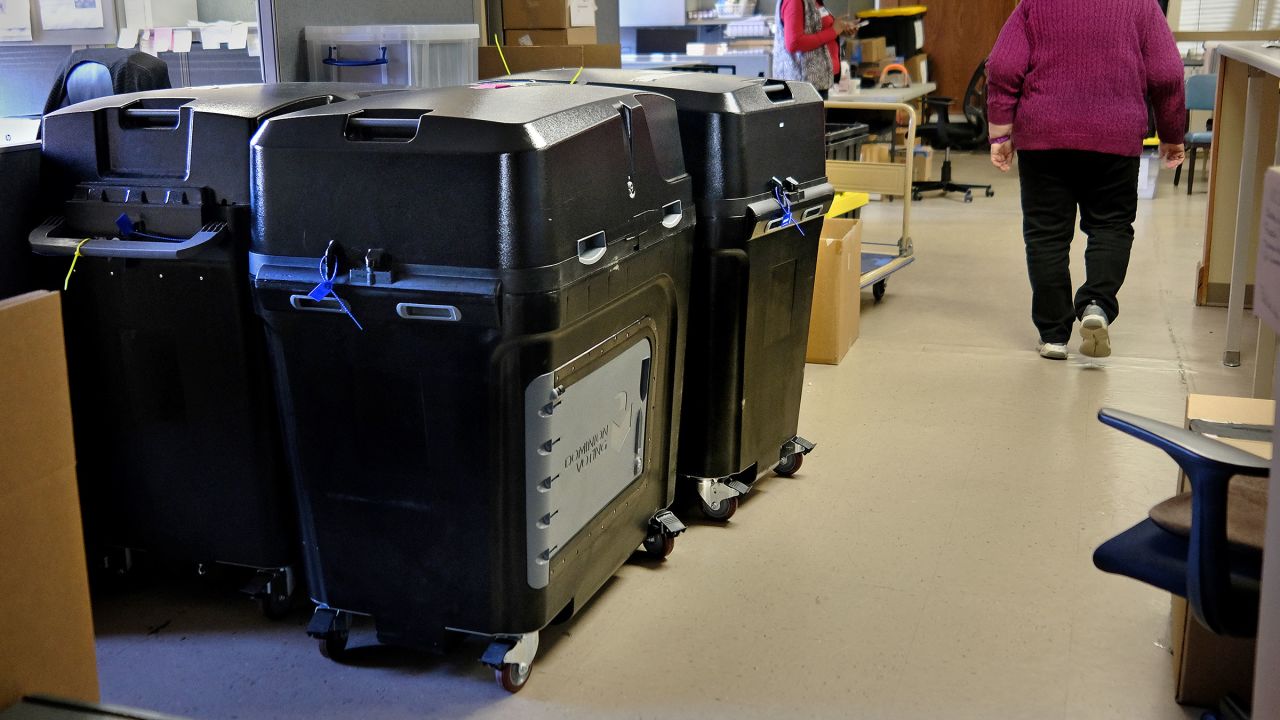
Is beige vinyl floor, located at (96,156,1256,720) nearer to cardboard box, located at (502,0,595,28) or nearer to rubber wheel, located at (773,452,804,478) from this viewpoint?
rubber wheel, located at (773,452,804,478)

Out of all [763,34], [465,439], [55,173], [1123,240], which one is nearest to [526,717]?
[465,439]

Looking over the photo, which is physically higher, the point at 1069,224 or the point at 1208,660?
the point at 1069,224

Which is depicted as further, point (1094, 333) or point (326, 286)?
point (1094, 333)

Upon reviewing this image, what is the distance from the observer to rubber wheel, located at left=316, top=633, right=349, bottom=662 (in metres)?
2.08

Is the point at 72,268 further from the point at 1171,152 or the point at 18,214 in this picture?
the point at 1171,152

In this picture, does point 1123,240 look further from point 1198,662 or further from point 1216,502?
point 1216,502

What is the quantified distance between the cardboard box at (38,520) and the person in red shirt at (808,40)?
4.89 metres

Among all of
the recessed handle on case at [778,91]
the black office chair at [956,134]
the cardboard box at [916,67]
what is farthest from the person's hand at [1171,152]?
the cardboard box at [916,67]

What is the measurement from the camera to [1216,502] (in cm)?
143

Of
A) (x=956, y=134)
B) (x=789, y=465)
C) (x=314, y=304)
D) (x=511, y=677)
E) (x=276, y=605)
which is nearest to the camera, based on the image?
(x=314, y=304)

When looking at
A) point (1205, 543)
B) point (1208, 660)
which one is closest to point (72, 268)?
point (1205, 543)

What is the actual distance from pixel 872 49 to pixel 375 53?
5445 millimetres

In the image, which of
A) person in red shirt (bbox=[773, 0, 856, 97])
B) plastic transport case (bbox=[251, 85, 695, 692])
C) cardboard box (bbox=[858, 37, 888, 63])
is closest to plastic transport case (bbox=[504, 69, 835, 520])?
plastic transport case (bbox=[251, 85, 695, 692])

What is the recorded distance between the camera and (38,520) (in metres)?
1.44
